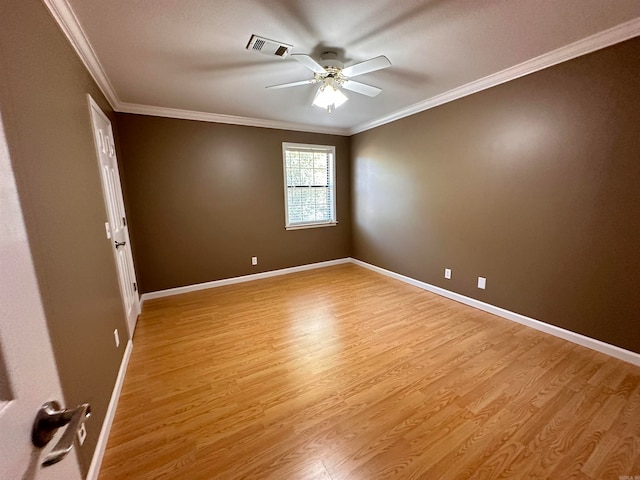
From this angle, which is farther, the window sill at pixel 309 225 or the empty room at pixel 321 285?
the window sill at pixel 309 225

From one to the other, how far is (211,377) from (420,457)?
150 cm

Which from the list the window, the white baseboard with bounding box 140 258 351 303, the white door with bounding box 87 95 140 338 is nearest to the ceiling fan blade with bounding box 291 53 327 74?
the white door with bounding box 87 95 140 338

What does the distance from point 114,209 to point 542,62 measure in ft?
13.2

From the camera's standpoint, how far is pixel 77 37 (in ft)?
5.70

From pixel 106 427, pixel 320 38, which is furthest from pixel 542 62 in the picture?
pixel 106 427

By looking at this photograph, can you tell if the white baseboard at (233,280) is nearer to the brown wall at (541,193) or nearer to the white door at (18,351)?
the brown wall at (541,193)

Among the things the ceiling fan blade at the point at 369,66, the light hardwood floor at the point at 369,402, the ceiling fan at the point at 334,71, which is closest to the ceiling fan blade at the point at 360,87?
the ceiling fan at the point at 334,71

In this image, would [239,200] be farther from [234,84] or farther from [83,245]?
Result: [83,245]

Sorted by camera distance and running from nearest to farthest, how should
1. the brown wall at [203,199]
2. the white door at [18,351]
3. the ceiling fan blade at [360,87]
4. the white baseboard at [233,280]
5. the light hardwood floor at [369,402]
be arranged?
1. the white door at [18,351]
2. the light hardwood floor at [369,402]
3. the ceiling fan blade at [360,87]
4. the brown wall at [203,199]
5. the white baseboard at [233,280]

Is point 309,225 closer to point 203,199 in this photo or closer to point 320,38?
point 203,199

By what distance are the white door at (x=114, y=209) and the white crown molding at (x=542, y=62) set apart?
3372mm

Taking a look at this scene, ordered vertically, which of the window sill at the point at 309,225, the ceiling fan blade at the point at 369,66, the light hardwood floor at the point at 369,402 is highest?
the ceiling fan blade at the point at 369,66

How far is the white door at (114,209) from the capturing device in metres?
2.16

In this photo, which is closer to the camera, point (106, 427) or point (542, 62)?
point (106, 427)
